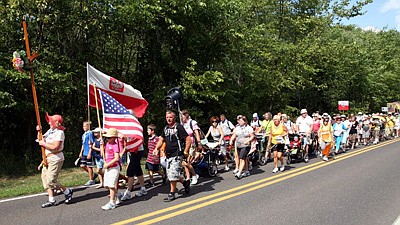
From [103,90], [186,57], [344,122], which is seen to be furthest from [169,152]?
[344,122]

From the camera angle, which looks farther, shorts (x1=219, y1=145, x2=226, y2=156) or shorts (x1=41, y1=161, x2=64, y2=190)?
shorts (x1=219, y1=145, x2=226, y2=156)

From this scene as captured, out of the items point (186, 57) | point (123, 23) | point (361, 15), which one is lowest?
point (186, 57)

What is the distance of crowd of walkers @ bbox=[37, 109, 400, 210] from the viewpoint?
7.33 metres

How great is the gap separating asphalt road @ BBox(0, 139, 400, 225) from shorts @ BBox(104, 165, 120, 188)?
0.48m

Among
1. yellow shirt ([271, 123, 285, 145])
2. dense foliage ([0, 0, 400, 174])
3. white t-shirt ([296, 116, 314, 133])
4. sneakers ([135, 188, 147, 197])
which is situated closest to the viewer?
sneakers ([135, 188, 147, 197])

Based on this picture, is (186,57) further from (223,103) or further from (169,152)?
(169,152)

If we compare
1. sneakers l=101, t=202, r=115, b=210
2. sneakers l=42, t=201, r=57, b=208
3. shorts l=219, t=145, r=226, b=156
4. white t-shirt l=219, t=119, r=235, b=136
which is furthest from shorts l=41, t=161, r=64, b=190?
white t-shirt l=219, t=119, r=235, b=136

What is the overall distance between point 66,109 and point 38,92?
250cm

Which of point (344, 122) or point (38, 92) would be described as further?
point (344, 122)

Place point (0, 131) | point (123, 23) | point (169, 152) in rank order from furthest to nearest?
point (123, 23)
point (0, 131)
point (169, 152)

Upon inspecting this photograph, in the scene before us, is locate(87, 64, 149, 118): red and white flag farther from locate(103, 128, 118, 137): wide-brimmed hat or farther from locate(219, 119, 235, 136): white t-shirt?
locate(219, 119, 235, 136): white t-shirt

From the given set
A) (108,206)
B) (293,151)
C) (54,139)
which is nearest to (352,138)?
(293,151)

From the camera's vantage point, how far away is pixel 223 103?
62.7 feet

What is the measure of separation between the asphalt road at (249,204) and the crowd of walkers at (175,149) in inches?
14.4
